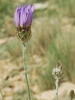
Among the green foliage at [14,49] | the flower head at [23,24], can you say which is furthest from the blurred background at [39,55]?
the flower head at [23,24]

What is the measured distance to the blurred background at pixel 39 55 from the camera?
4.04 metres

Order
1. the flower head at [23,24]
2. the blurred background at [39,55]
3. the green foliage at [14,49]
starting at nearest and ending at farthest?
the flower head at [23,24], the blurred background at [39,55], the green foliage at [14,49]

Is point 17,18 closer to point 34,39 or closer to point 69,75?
point 69,75

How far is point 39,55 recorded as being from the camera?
5180 millimetres

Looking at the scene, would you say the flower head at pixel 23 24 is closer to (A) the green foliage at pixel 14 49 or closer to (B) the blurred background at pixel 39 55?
(B) the blurred background at pixel 39 55

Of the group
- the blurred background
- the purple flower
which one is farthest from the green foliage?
the purple flower

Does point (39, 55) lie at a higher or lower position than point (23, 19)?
lower

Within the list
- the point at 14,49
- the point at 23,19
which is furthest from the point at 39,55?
the point at 23,19

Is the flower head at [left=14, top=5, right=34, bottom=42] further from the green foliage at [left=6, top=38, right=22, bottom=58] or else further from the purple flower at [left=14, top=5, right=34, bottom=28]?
the green foliage at [left=6, top=38, right=22, bottom=58]

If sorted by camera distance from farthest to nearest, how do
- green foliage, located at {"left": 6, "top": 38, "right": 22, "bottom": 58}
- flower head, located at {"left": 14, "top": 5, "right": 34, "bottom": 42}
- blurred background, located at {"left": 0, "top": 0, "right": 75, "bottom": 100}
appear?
green foliage, located at {"left": 6, "top": 38, "right": 22, "bottom": 58} → blurred background, located at {"left": 0, "top": 0, "right": 75, "bottom": 100} → flower head, located at {"left": 14, "top": 5, "right": 34, "bottom": 42}

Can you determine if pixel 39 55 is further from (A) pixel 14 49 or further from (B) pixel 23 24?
(B) pixel 23 24

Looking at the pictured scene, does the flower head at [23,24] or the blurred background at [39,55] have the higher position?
the flower head at [23,24]

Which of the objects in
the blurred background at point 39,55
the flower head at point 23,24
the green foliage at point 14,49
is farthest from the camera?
the green foliage at point 14,49

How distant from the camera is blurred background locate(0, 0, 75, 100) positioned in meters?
4.04
